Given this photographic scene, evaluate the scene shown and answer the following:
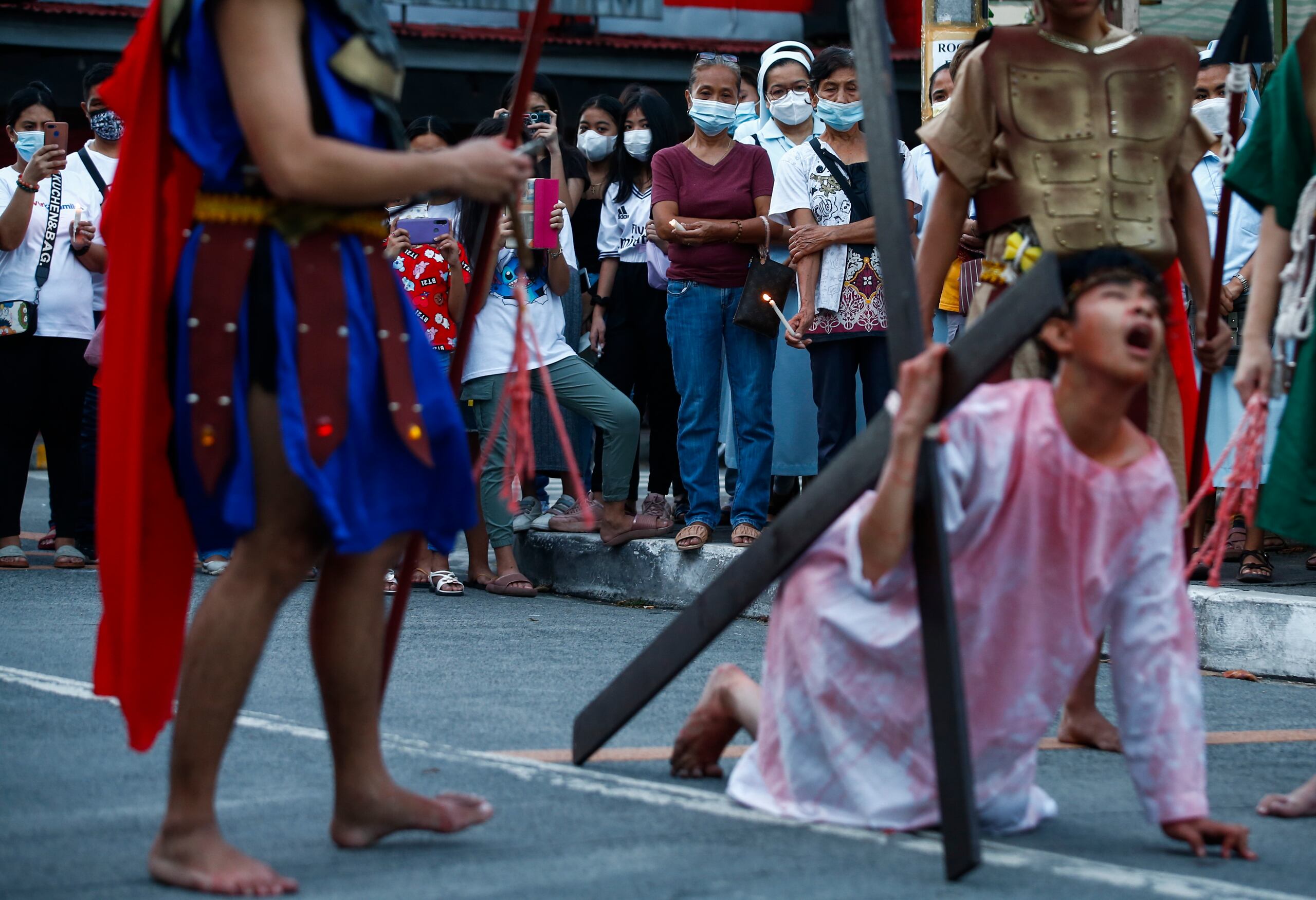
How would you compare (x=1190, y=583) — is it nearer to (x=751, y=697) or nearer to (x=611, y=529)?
(x=611, y=529)

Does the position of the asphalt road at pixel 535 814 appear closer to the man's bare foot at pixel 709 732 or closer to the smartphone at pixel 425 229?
the man's bare foot at pixel 709 732

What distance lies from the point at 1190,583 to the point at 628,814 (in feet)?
11.9

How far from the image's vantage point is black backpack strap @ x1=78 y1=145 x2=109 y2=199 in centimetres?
854

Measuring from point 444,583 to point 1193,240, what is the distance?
13.1ft

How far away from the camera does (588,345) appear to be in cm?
907

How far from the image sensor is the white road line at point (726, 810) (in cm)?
309

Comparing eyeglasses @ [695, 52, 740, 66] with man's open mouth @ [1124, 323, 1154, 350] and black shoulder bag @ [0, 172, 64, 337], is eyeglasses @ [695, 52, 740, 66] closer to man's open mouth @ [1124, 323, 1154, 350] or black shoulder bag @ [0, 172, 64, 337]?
black shoulder bag @ [0, 172, 64, 337]

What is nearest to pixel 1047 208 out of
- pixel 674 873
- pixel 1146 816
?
pixel 1146 816

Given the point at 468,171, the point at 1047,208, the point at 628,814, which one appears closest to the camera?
the point at 468,171

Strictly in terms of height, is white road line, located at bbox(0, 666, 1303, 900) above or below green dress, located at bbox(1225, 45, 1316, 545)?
below

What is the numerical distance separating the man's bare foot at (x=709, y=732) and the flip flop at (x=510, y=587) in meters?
3.86

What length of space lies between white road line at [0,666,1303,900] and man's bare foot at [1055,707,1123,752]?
1.15m

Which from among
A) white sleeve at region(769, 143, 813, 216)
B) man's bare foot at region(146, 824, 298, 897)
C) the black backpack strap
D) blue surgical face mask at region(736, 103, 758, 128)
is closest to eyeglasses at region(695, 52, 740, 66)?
blue surgical face mask at region(736, 103, 758, 128)

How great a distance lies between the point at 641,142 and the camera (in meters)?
8.79
